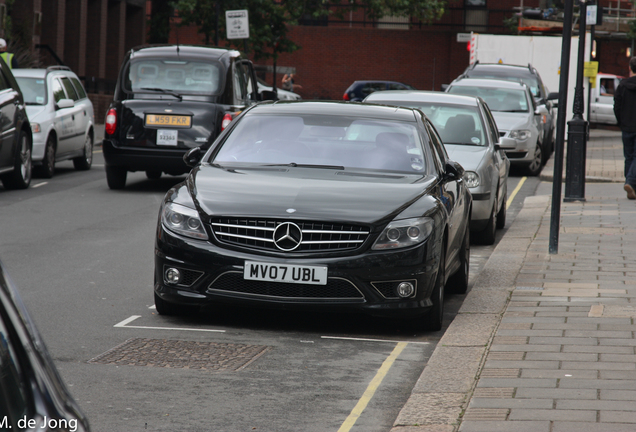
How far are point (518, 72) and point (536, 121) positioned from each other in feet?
21.9

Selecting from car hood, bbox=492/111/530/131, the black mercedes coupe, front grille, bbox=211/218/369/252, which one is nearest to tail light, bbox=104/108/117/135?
car hood, bbox=492/111/530/131

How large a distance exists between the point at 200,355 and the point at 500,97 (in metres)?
14.8

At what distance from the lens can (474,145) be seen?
450 inches

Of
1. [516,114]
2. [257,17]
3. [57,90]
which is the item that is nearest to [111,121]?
[57,90]

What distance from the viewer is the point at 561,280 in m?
7.98

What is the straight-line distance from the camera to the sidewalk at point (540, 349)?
174 inches

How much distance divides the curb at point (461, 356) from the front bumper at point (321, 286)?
396 millimetres

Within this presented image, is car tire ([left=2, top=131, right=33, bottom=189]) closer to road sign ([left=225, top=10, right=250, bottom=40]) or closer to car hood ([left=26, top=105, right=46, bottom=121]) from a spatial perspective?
car hood ([left=26, top=105, right=46, bottom=121])

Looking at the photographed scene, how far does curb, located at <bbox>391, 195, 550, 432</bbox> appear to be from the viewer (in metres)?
4.49

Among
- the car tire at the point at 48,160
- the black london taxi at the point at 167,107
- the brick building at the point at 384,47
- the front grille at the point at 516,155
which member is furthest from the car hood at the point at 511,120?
the brick building at the point at 384,47

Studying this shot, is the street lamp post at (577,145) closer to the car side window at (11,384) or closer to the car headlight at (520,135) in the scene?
the car headlight at (520,135)

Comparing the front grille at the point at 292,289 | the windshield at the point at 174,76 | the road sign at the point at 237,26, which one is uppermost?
the road sign at the point at 237,26

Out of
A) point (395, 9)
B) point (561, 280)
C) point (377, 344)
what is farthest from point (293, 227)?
point (395, 9)

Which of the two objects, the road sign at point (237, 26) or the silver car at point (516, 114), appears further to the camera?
the road sign at point (237, 26)
